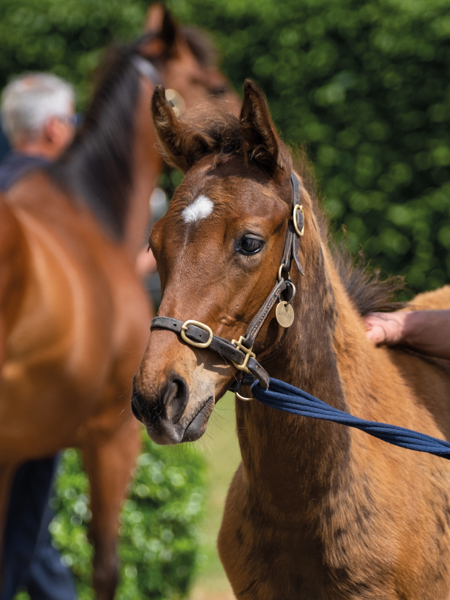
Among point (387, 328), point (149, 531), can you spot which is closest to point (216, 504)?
point (149, 531)

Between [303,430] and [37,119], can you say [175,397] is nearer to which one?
[303,430]

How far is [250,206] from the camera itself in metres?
1.85

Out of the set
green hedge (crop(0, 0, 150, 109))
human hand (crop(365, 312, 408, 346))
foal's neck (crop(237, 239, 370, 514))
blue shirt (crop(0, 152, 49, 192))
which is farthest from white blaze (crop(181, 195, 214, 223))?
green hedge (crop(0, 0, 150, 109))

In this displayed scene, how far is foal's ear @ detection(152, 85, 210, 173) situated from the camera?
2.05 metres

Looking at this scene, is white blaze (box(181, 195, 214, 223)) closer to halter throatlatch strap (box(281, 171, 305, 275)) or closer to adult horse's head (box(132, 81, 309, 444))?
adult horse's head (box(132, 81, 309, 444))

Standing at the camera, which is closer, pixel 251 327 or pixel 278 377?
pixel 251 327

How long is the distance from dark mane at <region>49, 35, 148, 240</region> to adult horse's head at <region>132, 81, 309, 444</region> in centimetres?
224

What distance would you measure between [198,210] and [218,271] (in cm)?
17

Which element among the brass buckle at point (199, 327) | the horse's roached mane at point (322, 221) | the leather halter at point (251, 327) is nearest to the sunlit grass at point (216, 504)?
the horse's roached mane at point (322, 221)

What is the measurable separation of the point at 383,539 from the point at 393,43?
5.09 m

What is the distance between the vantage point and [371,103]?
6.45 meters

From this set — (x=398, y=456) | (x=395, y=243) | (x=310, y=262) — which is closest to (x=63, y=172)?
(x=310, y=262)

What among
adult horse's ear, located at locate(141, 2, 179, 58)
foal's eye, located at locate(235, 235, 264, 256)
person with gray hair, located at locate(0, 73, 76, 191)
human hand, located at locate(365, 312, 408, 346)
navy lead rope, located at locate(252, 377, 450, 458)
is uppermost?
adult horse's ear, located at locate(141, 2, 179, 58)

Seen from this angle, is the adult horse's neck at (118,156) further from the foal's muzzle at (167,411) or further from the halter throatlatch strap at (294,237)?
the foal's muzzle at (167,411)
